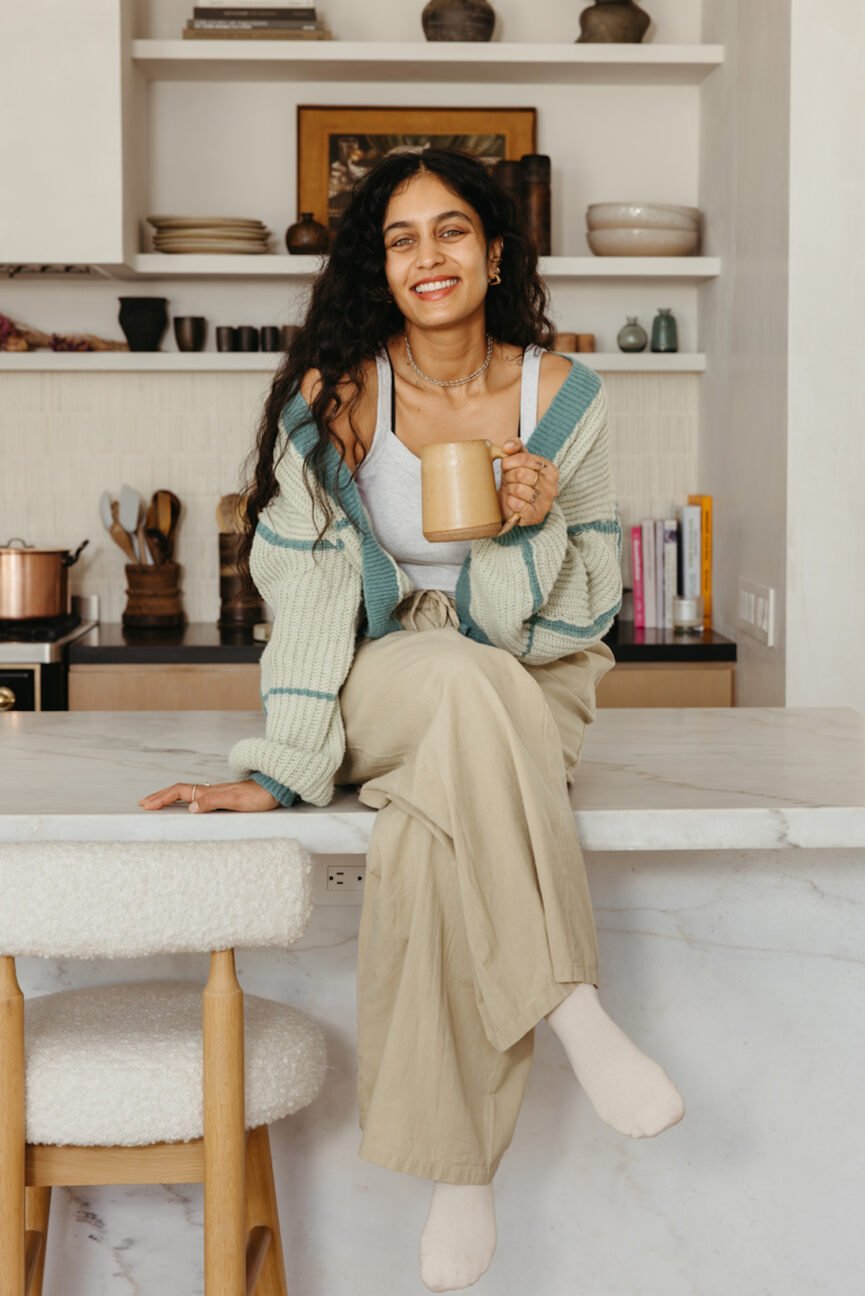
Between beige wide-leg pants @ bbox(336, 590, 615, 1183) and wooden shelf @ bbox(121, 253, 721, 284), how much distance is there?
2.22 metres

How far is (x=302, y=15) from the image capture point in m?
3.56

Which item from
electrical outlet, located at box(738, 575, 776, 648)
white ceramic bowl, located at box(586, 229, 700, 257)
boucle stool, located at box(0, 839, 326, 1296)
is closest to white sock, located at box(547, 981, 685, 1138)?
boucle stool, located at box(0, 839, 326, 1296)

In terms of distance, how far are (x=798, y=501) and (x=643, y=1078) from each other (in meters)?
1.74

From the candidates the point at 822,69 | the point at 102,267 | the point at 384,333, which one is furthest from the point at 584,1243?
the point at 102,267

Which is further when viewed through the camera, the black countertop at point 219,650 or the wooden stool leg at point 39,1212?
the black countertop at point 219,650

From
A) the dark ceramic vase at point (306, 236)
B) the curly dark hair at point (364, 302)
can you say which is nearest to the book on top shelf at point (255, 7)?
the dark ceramic vase at point (306, 236)

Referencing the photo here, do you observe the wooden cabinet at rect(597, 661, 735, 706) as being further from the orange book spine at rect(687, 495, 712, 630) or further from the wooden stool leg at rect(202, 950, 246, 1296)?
the wooden stool leg at rect(202, 950, 246, 1296)

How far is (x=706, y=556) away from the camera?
376 centimetres

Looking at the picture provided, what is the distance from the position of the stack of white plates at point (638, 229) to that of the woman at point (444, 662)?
1710mm

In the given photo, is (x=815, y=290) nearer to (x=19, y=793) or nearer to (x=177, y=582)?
(x=177, y=582)

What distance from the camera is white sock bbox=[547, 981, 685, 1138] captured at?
4.83 ft

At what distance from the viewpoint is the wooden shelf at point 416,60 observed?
3.52 metres

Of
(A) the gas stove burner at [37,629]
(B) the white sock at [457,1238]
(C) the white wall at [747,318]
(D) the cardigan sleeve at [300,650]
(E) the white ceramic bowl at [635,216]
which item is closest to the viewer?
(B) the white sock at [457,1238]

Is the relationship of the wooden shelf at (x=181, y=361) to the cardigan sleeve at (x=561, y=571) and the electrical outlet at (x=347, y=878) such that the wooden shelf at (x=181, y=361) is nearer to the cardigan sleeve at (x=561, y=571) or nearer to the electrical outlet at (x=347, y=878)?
the cardigan sleeve at (x=561, y=571)
